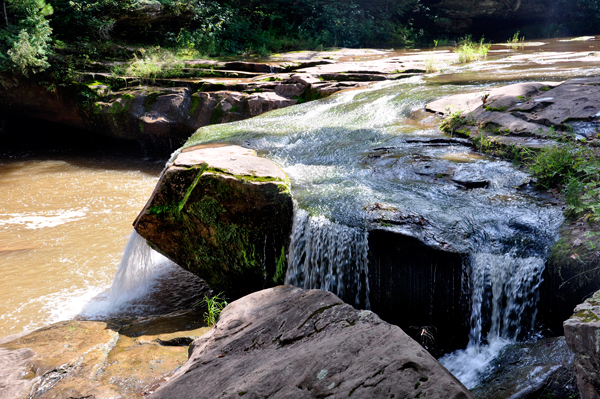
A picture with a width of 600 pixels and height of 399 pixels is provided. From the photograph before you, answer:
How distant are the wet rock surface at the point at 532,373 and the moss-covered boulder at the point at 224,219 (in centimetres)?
210

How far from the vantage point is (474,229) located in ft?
11.9

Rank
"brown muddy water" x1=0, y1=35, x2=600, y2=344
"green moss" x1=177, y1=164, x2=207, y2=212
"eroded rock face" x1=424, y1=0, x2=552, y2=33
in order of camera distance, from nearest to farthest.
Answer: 1. "green moss" x1=177, y1=164, x2=207, y2=212
2. "brown muddy water" x1=0, y1=35, x2=600, y2=344
3. "eroded rock face" x1=424, y1=0, x2=552, y2=33

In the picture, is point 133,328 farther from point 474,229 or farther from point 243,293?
point 474,229

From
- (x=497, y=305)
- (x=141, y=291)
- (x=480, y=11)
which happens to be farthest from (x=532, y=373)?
(x=480, y=11)

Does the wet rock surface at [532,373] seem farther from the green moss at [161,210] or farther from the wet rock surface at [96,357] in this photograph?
the green moss at [161,210]

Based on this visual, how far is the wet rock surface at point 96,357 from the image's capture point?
3264mm

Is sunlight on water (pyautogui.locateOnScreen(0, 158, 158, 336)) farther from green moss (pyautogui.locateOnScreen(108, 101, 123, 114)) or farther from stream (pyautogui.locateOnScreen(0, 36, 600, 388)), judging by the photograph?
green moss (pyautogui.locateOnScreen(108, 101, 123, 114))

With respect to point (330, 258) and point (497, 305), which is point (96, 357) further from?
point (497, 305)

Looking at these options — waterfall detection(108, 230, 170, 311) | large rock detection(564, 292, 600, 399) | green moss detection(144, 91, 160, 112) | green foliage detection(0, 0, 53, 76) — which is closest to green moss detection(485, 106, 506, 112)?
large rock detection(564, 292, 600, 399)

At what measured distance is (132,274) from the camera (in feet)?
17.5

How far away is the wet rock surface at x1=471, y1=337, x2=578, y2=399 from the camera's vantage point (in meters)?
2.55

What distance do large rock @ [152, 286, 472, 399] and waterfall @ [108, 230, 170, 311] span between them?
7.81 feet

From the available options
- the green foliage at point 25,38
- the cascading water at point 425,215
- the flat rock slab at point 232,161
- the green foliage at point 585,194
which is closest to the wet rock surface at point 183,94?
the green foliage at point 25,38

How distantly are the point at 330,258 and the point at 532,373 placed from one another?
1.80 meters
